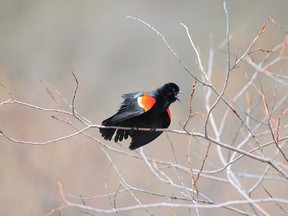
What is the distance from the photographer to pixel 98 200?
6297mm

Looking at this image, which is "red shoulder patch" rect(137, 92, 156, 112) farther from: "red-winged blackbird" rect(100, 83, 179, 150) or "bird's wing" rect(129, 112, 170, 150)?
"bird's wing" rect(129, 112, 170, 150)

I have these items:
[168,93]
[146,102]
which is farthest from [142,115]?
[168,93]

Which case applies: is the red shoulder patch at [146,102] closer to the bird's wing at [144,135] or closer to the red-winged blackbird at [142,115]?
the red-winged blackbird at [142,115]

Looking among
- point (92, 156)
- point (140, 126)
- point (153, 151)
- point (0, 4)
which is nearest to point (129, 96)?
point (140, 126)

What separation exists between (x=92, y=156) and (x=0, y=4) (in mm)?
3262

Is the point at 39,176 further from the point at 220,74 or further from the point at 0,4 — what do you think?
the point at 0,4

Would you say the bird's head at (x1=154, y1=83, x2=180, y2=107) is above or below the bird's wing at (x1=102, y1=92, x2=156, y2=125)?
above

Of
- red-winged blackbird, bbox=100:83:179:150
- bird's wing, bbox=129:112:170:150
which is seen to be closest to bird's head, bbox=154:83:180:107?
red-winged blackbird, bbox=100:83:179:150

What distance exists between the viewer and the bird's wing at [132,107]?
2373 mm

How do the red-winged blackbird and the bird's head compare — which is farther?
the bird's head

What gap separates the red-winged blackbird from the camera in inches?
95.0

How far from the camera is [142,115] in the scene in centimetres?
255

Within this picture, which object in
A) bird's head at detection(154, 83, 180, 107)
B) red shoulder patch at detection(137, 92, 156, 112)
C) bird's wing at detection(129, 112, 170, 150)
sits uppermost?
bird's head at detection(154, 83, 180, 107)

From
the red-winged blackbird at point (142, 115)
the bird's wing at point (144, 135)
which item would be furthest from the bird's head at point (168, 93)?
the bird's wing at point (144, 135)
